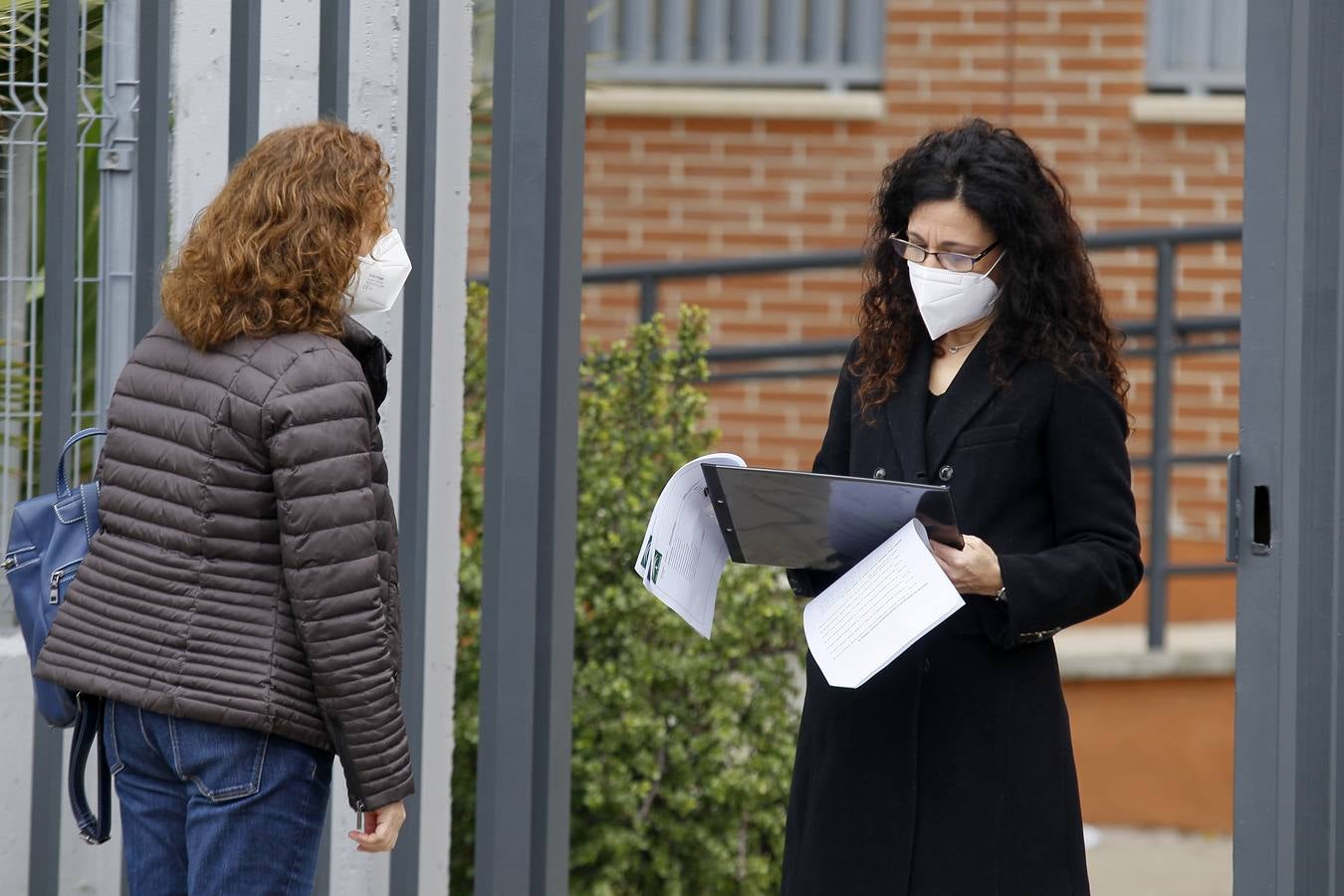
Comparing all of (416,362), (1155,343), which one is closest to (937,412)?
(416,362)

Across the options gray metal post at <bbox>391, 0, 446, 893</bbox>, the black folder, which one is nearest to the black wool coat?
the black folder

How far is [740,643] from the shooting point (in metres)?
4.13

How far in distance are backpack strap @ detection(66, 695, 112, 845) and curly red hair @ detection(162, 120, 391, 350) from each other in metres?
0.54

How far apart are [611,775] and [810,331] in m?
2.93

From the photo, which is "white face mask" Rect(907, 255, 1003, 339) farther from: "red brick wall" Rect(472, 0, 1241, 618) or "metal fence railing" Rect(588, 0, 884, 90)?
"metal fence railing" Rect(588, 0, 884, 90)

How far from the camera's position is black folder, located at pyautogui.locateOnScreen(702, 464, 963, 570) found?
222cm


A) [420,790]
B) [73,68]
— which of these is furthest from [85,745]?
[73,68]

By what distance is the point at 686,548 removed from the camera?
8.22ft

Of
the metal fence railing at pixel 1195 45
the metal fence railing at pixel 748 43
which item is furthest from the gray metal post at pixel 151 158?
the metal fence railing at pixel 1195 45

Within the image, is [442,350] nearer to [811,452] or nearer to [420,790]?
[420,790]

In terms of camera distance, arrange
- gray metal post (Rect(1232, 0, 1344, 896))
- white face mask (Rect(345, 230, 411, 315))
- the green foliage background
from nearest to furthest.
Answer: white face mask (Rect(345, 230, 411, 315)) < gray metal post (Rect(1232, 0, 1344, 896)) < the green foliage background

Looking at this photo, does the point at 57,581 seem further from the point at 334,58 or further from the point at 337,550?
the point at 334,58

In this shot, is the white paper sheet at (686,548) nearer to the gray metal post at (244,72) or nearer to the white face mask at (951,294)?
the white face mask at (951,294)

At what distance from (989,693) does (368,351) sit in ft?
3.33
